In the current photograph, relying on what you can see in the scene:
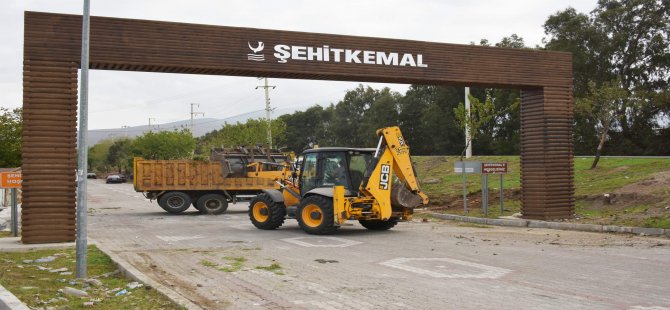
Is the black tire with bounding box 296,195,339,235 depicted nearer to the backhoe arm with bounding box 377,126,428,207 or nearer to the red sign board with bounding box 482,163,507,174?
the backhoe arm with bounding box 377,126,428,207

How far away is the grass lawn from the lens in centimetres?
1781

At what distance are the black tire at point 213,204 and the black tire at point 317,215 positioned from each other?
9928 millimetres

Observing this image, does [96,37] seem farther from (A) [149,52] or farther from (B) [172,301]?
(B) [172,301]

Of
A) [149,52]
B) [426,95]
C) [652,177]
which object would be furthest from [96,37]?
[426,95]

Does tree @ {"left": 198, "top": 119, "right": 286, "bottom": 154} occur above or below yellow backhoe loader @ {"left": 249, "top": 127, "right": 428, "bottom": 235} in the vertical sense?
above

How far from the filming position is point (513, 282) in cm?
920

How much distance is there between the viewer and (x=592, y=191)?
878 inches

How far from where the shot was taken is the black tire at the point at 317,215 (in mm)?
15938

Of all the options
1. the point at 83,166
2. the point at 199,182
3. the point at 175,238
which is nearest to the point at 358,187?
the point at 175,238

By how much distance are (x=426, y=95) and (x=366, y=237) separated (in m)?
57.7

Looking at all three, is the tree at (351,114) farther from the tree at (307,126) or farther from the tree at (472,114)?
the tree at (472,114)

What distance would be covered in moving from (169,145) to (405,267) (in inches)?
2455

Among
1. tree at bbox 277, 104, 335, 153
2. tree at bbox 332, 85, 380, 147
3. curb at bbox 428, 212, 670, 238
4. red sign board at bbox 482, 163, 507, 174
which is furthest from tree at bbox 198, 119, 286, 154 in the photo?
red sign board at bbox 482, 163, 507, 174

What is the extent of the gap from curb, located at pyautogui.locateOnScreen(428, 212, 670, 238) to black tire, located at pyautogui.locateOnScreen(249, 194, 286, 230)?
6.22 m
